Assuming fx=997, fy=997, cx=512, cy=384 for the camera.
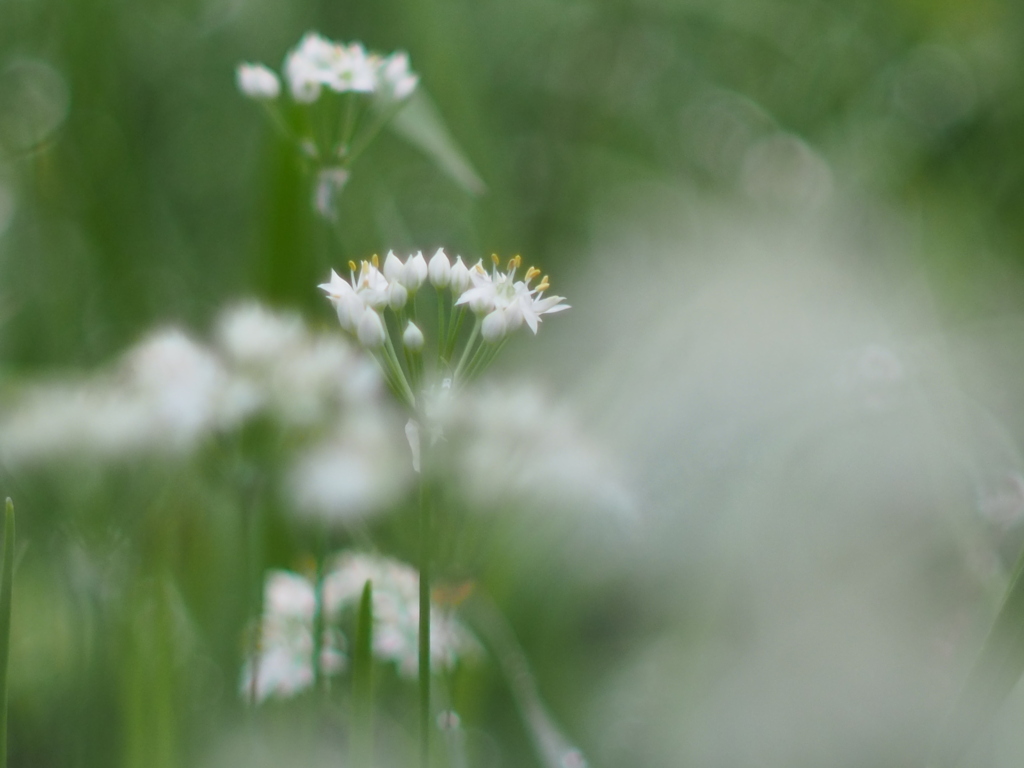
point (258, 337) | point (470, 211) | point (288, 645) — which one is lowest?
point (288, 645)

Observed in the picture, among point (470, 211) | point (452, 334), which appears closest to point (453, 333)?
point (452, 334)

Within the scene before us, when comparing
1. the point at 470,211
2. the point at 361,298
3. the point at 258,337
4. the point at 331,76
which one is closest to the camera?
the point at 361,298

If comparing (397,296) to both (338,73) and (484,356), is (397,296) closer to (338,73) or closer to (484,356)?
(484,356)

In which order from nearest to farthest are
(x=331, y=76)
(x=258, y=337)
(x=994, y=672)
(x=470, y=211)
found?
(x=994, y=672) → (x=331, y=76) → (x=258, y=337) → (x=470, y=211)

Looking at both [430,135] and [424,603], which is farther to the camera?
[430,135]

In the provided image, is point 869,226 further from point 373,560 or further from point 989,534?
point 373,560

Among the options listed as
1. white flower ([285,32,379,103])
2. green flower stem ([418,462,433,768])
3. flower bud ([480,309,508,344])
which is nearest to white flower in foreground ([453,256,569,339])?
flower bud ([480,309,508,344])

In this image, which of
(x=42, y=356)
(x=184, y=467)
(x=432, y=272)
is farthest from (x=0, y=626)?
(x=42, y=356)

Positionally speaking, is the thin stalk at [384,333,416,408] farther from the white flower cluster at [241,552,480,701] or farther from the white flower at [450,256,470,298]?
the white flower cluster at [241,552,480,701]
